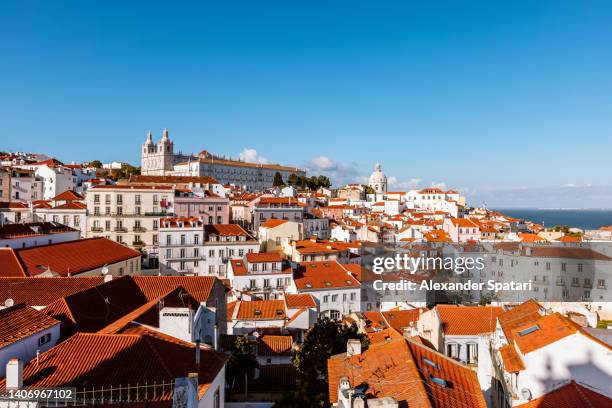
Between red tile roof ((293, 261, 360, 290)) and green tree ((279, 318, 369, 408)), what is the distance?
17.9 meters

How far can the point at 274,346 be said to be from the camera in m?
24.3

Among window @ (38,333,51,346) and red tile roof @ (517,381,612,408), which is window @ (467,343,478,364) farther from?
window @ (38,333,51,346)

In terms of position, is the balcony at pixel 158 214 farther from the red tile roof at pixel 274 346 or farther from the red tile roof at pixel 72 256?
the red tile roof at pixel 274 346

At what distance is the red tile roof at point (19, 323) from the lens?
454 inches

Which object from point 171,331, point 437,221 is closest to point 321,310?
point 171,331

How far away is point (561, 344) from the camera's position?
13016mm

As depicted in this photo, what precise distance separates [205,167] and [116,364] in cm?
12333

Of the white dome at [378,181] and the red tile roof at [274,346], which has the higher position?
the white dome at [378,181]

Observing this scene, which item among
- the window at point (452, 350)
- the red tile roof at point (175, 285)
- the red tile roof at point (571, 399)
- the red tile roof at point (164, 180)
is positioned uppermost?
the red tile roof at point (164, 180)

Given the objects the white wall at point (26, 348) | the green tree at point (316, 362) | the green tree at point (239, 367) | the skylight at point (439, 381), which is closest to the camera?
the white wall at point (26, 348)

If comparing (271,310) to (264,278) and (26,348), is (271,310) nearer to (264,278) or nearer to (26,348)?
(264,278)

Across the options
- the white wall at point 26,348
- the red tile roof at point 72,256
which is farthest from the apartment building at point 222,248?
the white wall at point 26,348

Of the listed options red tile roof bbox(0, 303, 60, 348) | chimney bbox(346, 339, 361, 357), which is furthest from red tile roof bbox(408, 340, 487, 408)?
red tile roof bbox(0, 303, 60, 348)

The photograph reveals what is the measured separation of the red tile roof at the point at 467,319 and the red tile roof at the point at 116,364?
12.3m
